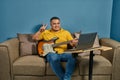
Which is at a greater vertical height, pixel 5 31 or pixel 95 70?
pixel 5 31

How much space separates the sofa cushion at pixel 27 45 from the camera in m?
3.15

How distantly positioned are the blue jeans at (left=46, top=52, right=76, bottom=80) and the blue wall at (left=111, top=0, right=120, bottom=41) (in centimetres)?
110

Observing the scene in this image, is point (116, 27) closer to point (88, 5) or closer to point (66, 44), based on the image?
point (88, 5)

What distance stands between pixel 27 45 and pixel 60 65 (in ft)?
2.57

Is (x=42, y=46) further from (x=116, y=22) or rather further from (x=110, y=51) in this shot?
(x=116, y=22)

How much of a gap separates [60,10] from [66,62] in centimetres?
117

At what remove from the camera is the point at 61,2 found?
3498 millimetres

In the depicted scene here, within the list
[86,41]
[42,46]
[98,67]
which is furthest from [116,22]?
[42,46]

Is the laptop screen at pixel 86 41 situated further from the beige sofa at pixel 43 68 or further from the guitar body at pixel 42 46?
the guitar body at pixel 42 46

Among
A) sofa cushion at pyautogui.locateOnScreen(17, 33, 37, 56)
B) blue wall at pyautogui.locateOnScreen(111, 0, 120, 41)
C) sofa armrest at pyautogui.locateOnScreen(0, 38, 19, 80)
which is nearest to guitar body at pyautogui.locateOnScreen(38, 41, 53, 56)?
sofa cushion at pyautogui.locateOnScreen(17, 33, 37, 56)

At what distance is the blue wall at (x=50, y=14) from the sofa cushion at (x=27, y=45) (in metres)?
0.33

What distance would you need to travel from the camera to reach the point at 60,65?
2.66m

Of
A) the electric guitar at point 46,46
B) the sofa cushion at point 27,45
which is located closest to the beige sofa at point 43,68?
the electric guitar at point 46,46

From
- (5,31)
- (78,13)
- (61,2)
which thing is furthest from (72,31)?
(5,31)
